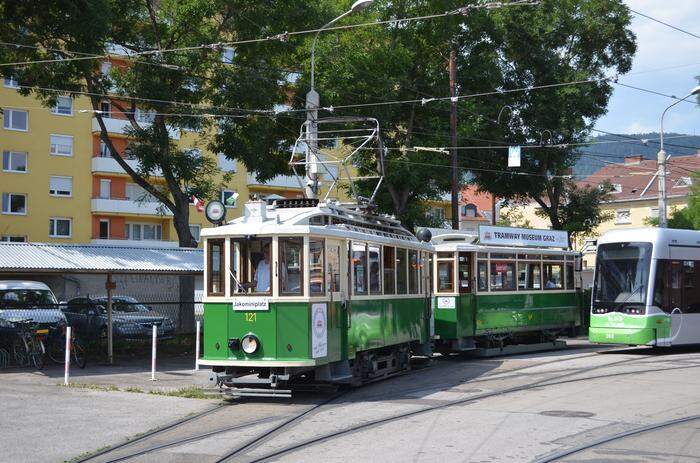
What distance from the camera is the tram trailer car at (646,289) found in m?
21.4

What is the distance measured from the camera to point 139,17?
2553cm

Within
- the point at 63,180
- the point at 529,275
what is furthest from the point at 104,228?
the point at 529,275

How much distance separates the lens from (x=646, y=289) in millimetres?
21406

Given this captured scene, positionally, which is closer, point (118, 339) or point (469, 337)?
point (469, 337)

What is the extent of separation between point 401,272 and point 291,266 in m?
4.10

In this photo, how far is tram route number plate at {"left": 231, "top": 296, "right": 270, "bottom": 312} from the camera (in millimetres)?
13633

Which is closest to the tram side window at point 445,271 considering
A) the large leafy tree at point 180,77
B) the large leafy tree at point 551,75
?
the large leafy tree at point 180,77

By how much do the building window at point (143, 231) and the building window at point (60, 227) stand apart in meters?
3.54

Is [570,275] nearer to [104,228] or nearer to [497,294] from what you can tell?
[497,294]

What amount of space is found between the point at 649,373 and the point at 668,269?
17.0ft

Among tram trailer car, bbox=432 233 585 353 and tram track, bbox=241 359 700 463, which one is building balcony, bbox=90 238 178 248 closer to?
tram trailer car, bbox=432 233 585 353

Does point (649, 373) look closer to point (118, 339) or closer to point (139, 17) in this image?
point (118, 339)

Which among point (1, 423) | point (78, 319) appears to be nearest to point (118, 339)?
point (78, 319)

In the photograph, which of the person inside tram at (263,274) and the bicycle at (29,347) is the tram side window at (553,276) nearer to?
the person inside tram at (263,274)
